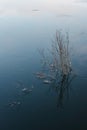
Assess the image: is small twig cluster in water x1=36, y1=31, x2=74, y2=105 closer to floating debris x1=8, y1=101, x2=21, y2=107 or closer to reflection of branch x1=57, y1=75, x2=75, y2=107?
reflection of branch x1=57, y1=75, x2=75, y2=107

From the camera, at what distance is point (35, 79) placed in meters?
8.28

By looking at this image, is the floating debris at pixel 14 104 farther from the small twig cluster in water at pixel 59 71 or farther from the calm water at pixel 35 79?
the small twig cluster in water at pixel 59 71

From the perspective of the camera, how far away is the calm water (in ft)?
21.7

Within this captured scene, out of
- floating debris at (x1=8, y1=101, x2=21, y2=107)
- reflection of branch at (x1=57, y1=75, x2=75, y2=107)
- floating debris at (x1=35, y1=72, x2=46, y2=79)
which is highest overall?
floating debris at (x1=35, y1=72, x2=46, y2=79)

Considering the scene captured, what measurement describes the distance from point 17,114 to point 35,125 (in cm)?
60

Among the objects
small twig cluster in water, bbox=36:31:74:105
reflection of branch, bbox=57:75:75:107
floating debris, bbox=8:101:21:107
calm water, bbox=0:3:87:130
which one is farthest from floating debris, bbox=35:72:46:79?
floating debris, bbox=8:101:21:107

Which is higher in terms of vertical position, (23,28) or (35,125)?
(23,28)

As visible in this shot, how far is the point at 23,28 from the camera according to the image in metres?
13.0

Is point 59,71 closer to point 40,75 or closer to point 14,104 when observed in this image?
point 40,75

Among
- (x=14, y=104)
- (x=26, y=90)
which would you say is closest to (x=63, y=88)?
(x=26, y=90)

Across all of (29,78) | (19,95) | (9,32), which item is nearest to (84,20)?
(9,32)

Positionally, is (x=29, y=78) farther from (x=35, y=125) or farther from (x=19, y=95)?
(x=35, y=125)

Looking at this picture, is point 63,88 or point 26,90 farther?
point 63,88

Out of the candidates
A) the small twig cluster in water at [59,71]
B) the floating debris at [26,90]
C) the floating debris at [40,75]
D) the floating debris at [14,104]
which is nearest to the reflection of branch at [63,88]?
the small twig cluster in water at [59,71]
